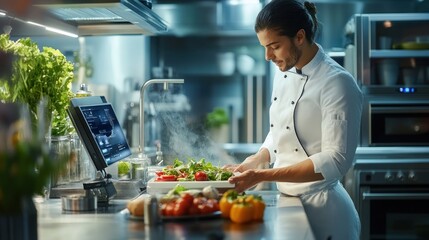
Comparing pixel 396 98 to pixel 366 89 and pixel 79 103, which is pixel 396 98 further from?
pixel 79 103

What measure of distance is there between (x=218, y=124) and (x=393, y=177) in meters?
2.16

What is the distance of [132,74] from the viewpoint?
21.1ft

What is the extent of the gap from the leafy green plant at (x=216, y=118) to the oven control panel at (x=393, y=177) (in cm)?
207

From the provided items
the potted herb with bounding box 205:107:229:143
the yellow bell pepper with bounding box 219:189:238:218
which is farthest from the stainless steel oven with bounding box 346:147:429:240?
the yellow bell pepper with bounding box 219:189:238:218

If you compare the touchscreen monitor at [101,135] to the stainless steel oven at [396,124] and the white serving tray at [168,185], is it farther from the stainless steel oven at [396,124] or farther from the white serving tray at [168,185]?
the stainless steel oven at [396,124]

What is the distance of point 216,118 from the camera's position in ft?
21.2

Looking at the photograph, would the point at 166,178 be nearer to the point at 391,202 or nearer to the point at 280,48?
the point at 280,48

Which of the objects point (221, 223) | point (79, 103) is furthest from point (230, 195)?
point (79, 103)

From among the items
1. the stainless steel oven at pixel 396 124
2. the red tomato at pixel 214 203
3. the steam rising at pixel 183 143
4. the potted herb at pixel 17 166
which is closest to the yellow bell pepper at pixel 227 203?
the red tomato at pixel 214 203

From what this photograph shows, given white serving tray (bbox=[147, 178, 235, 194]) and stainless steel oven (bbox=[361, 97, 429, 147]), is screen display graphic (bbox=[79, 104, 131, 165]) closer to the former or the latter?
white serving tray (bbox=[147, 178, 235, 194])

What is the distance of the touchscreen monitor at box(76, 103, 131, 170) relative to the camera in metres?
3.03

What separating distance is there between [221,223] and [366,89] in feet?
7.89

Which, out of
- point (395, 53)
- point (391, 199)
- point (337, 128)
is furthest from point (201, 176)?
point (395, 53)

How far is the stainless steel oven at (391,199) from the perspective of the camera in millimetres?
4582
